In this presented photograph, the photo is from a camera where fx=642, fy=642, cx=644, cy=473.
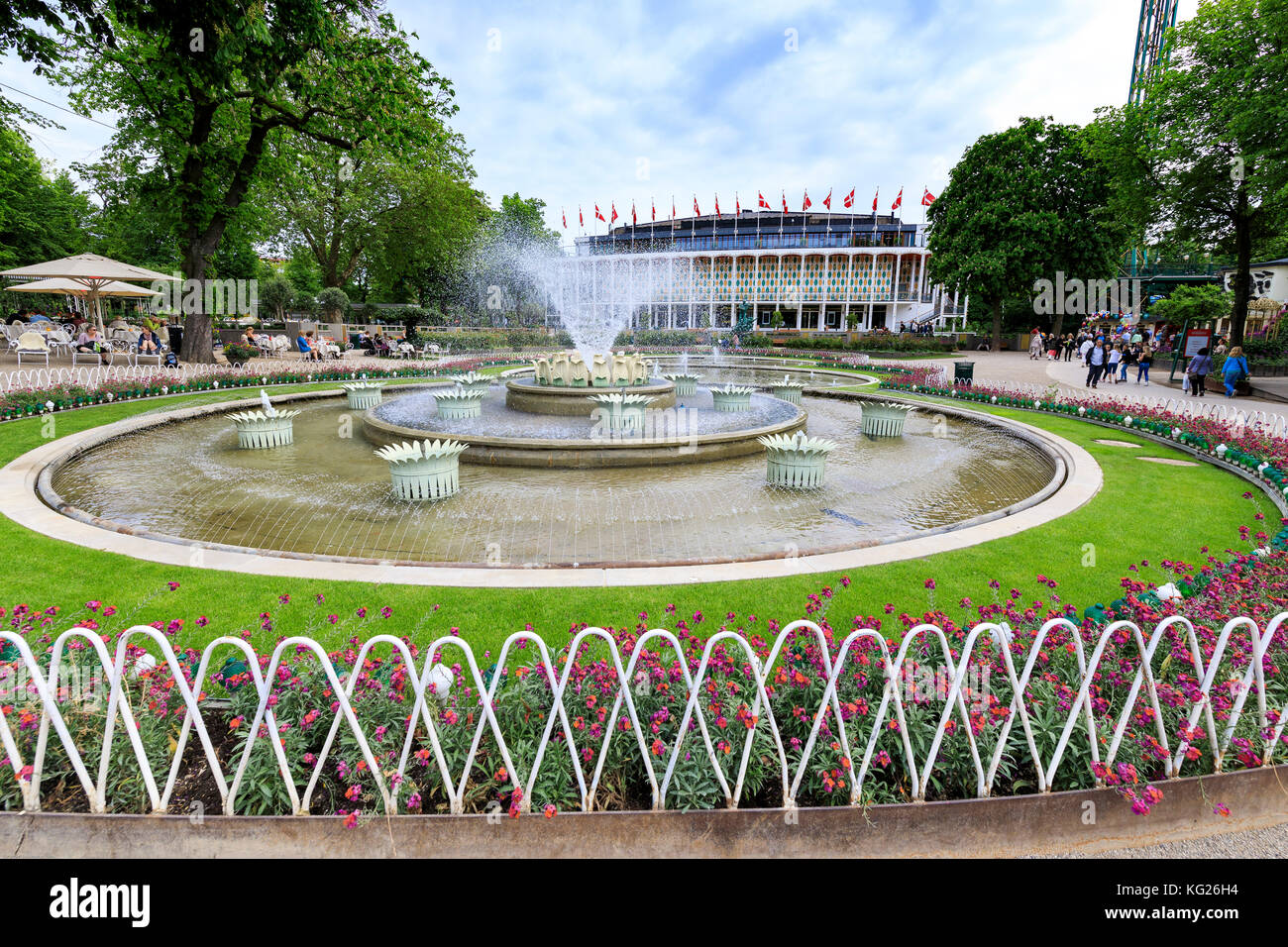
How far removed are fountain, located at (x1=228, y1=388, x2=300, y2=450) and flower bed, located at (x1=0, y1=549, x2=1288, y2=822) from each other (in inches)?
354

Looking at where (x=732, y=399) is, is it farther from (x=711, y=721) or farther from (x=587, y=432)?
(x=711, y=721)

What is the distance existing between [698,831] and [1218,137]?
28657mm

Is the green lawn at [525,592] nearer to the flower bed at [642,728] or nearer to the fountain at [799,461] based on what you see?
the flower bed at [642,728]

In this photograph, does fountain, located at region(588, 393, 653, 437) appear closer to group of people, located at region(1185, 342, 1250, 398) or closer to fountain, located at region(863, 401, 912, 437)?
fountain, located at region(863, 401, 912, 437)

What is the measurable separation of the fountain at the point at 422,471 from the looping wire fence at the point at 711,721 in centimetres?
498

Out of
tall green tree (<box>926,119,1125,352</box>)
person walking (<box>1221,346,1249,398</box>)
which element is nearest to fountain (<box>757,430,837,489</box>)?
person walking (<box>1221,346,1249,398</box>)

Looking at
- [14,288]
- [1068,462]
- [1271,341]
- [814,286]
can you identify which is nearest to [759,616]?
[1068,462]

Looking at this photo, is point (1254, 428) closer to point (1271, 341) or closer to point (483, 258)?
point (1271, 341)

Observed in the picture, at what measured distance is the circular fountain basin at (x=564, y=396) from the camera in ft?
48.5

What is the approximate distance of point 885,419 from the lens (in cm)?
1393

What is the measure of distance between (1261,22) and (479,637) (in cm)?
2882

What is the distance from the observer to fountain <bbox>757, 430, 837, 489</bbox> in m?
9.39

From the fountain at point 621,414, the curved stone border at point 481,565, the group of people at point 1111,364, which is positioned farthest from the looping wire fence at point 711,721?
the group of people at point 1111,364

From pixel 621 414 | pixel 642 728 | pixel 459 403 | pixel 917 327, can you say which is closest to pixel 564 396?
pixel 459 403
